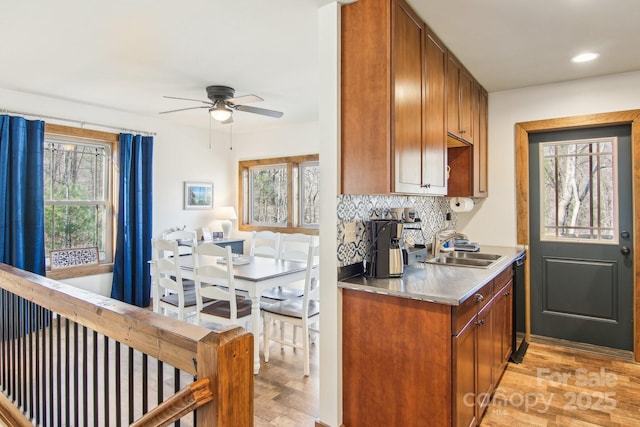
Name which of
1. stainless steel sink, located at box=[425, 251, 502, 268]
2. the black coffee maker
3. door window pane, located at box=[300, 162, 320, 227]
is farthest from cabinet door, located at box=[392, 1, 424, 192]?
door window pane, located at box=[300, 162, 320, 227]

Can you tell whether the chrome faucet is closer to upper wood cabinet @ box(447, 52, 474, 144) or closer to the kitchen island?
upper wood cabinet @ box(447, 52, 474, 144)

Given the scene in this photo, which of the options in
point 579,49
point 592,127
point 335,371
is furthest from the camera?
point 592,127

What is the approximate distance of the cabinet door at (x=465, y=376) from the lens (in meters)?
1.76

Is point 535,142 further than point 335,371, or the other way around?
point 535,142

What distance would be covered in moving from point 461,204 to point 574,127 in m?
1.17

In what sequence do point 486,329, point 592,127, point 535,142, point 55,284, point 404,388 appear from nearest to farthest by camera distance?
point 55,284
point 404,388
point 486,329
point 592,127
point 535,142

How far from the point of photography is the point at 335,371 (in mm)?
2074

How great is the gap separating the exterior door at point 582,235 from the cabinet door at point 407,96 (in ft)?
6.59

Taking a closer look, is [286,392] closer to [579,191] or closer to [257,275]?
[257,275]

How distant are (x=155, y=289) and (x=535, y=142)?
3.79 m

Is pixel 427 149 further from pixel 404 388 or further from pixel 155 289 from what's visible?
pixel 155 289

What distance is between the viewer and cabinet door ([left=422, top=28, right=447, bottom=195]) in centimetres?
236

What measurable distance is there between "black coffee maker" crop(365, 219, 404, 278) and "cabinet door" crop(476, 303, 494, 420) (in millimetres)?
541

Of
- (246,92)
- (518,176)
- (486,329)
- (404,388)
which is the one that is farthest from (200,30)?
(518,176)
